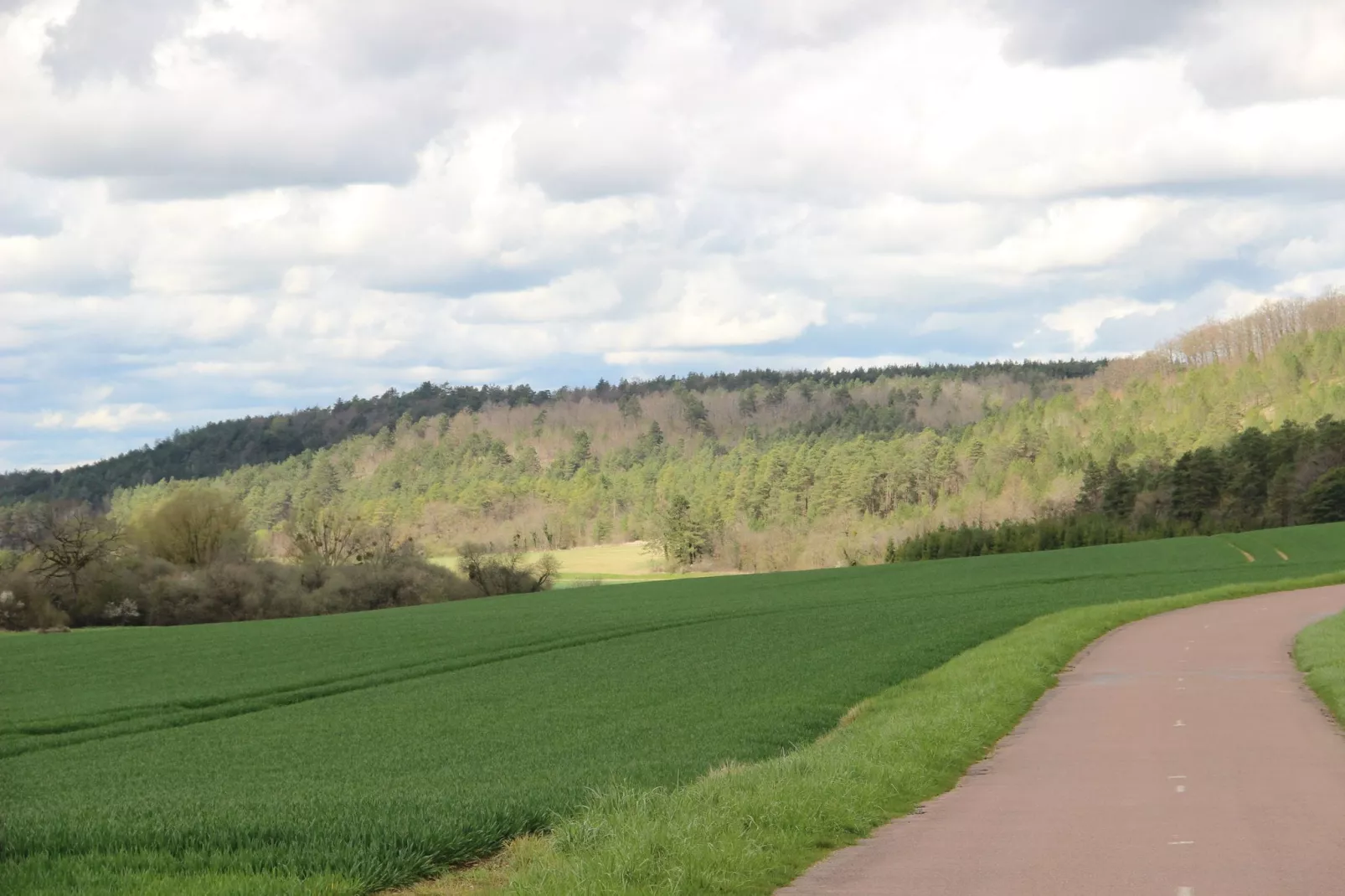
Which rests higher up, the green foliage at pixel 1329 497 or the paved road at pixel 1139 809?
the green foliage at pixel 1329 497

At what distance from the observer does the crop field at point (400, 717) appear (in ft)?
38.8

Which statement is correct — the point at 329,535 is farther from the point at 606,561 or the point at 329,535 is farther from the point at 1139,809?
the point at 1139,809

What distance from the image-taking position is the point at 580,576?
151m

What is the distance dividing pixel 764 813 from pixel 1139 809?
3.95 metres

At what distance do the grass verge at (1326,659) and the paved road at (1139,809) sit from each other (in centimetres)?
39

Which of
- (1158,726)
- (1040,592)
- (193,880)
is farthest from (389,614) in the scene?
(193,880)

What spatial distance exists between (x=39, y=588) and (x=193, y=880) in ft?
262

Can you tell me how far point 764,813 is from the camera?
1225 centimetres

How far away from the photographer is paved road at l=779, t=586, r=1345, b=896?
34.1ft

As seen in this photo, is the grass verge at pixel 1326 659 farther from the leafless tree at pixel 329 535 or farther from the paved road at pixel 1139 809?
the leafless tree at pixel 329 535

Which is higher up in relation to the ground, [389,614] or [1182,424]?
[1182,424]

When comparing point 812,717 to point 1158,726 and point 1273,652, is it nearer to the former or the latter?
point 1158,726

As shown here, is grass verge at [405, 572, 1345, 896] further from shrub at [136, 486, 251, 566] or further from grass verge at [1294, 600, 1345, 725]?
shrub at [136, 486, 251, 566]

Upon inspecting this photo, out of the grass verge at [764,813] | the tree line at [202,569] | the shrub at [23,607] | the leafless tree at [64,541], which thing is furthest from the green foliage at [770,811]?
the tree line at [202,569]
